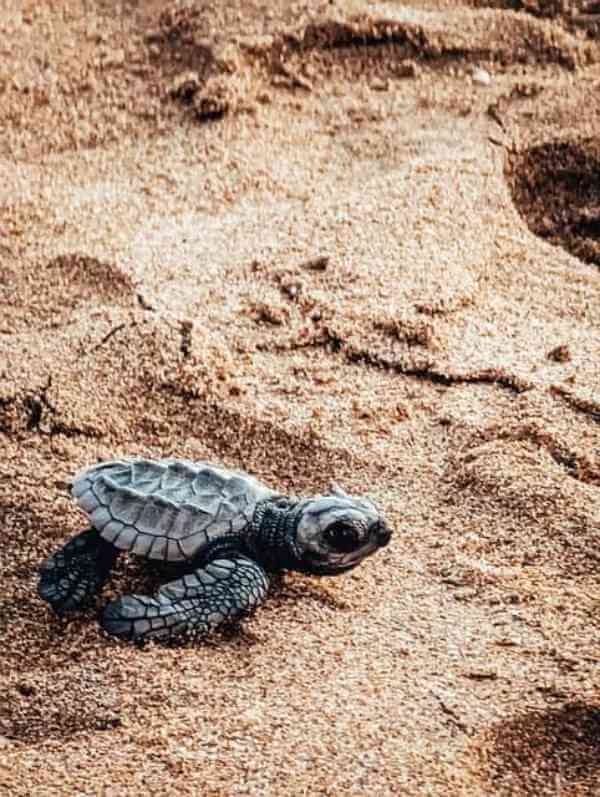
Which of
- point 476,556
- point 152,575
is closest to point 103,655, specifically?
point 152,575

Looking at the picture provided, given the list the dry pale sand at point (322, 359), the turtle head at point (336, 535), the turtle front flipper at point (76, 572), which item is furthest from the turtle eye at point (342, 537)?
the turtle front flipper at point (76, 572)

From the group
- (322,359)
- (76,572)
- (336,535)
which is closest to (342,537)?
(336,535)

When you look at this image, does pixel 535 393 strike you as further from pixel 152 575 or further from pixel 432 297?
pixel 152 575

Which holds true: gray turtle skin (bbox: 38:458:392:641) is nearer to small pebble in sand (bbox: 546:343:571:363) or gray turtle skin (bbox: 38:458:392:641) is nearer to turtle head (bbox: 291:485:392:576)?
turtle head (bbox: 291:485:392:576)

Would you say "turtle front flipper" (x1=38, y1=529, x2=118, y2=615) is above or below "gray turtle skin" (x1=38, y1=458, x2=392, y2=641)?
below

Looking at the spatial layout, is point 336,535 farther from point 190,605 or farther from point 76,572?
point 76,572

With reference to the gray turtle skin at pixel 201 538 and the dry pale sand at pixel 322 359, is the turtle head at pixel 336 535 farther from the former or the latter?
the dry pale sand at pixel 322 359

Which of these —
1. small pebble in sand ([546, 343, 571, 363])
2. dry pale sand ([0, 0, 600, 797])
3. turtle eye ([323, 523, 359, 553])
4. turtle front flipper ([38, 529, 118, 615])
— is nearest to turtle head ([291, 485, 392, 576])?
turtle eye ([323, 523, 359, 553])
